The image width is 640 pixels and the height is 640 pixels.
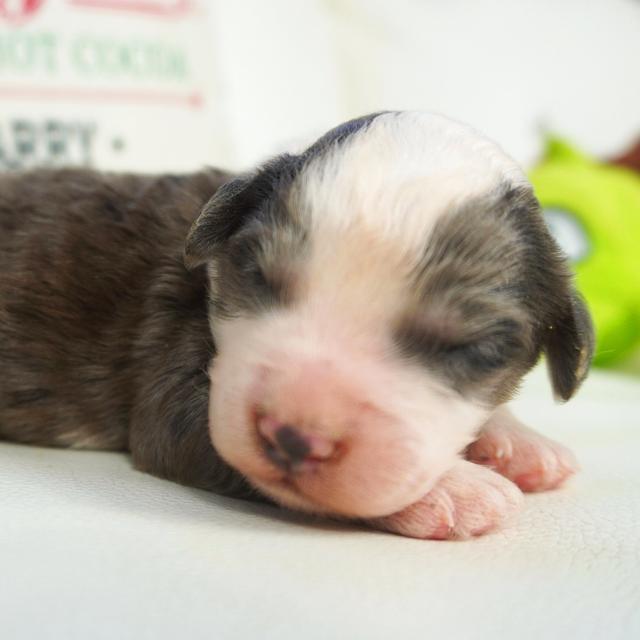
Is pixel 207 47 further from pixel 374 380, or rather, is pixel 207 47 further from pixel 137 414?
pixel 374 380

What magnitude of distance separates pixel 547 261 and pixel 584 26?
477 centimetres

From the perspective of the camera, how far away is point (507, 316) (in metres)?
1.47

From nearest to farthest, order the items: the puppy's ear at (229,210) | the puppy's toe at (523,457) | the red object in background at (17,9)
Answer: the puppy's ear at (229,210) < the puppy's toe at (523,457) < the red object in background at (17,9)

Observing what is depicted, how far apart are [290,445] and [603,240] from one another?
258 centimetres

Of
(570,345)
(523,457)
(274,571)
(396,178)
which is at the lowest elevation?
(523,457)

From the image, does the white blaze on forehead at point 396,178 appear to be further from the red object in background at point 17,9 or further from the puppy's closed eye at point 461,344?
the red object in background at point 17,9

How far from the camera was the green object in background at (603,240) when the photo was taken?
329cm

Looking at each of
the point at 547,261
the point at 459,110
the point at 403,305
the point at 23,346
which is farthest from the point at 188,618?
the point at 459,110

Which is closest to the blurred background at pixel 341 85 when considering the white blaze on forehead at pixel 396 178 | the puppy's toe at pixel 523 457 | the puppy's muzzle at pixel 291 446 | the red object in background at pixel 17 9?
the red object in background at pixel 17 9

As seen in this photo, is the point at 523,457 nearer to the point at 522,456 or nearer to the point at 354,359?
the point at 522,456

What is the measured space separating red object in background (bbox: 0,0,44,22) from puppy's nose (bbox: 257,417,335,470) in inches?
110

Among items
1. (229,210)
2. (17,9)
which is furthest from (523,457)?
(17,9)

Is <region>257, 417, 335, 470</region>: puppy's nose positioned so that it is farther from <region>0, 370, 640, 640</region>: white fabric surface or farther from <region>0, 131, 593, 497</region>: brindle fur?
<region>0, 131, 593, 497</region>: brindle fur

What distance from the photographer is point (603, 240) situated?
11.5 ft
